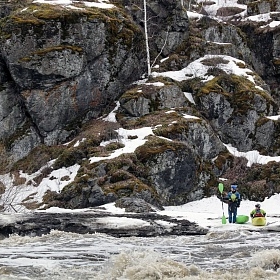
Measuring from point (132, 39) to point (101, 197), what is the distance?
1964 cm

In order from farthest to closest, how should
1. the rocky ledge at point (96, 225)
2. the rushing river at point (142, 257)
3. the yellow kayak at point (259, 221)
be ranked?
the yellow kayak at point (259, 221) < the rocky ledge at point (96, 225) < the rushing river at point (142, 257)

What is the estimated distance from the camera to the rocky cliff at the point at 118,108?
92.1ft

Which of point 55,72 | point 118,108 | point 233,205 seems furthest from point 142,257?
point 118,108

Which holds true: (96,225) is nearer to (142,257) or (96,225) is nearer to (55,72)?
(142,257)

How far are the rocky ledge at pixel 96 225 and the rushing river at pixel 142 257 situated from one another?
2.26 feet

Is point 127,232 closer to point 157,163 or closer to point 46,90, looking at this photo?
point 157,163

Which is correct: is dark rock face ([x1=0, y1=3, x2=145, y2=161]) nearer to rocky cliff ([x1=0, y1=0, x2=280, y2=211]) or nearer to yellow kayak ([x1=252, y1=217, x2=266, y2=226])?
rocky cliff ([x1=0, y1=0, x2=280, y2=211])

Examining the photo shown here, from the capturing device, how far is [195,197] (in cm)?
2872

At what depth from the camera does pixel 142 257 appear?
10.7m

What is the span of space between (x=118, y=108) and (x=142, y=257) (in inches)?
1021

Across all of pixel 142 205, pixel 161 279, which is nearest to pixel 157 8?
pixel 142 205

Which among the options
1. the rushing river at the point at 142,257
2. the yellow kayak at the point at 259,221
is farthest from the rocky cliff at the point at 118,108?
the rushing river at the point at 142,257

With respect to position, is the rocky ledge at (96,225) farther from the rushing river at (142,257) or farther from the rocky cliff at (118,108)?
the rocky cliff at (118,108)

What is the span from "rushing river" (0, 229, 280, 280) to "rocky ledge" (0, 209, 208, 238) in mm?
688
